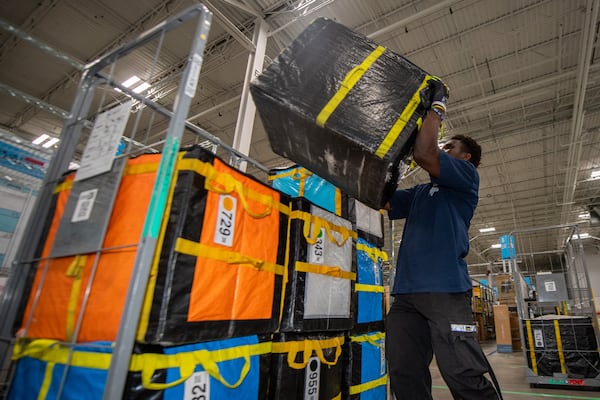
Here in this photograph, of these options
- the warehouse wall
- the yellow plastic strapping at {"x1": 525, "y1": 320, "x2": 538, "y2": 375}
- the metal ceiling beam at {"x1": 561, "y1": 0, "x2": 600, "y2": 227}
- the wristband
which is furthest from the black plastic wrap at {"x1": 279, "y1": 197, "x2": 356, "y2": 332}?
the warehouse wall

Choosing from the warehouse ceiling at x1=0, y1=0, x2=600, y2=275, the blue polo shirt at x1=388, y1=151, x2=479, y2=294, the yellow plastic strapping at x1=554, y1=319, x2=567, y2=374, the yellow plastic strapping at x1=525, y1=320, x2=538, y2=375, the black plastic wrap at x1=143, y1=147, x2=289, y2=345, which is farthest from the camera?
the warehouse ceiling at x1=0, y1=0, x2=600, y2=275

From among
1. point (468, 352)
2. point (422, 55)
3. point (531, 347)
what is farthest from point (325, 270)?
point (422, 55)

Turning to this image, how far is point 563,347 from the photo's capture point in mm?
4613

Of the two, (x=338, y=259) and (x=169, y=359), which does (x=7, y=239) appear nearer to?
(x=169, y=359)

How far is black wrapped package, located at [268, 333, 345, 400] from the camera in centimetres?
165

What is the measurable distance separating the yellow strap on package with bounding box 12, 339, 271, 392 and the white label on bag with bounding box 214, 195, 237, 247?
0.44 metres

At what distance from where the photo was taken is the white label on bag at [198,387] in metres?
1.18

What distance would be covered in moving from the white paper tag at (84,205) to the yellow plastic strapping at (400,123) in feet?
3.85

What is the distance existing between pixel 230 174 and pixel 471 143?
1.50 m

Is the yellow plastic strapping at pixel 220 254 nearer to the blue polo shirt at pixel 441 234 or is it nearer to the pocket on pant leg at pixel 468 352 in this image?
the blue polo shirt at pixel 441 234

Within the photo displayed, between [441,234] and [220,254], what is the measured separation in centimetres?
114

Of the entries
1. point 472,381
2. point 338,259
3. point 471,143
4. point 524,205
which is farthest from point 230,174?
point 524,205

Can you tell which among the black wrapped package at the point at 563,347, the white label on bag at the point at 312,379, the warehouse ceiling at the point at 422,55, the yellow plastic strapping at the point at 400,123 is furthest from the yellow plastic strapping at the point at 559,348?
the yellow plastic strapping at the point at 400,123

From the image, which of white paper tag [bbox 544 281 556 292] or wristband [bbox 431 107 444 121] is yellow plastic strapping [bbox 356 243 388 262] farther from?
white paper tag [bbox 544 281 556 292]
